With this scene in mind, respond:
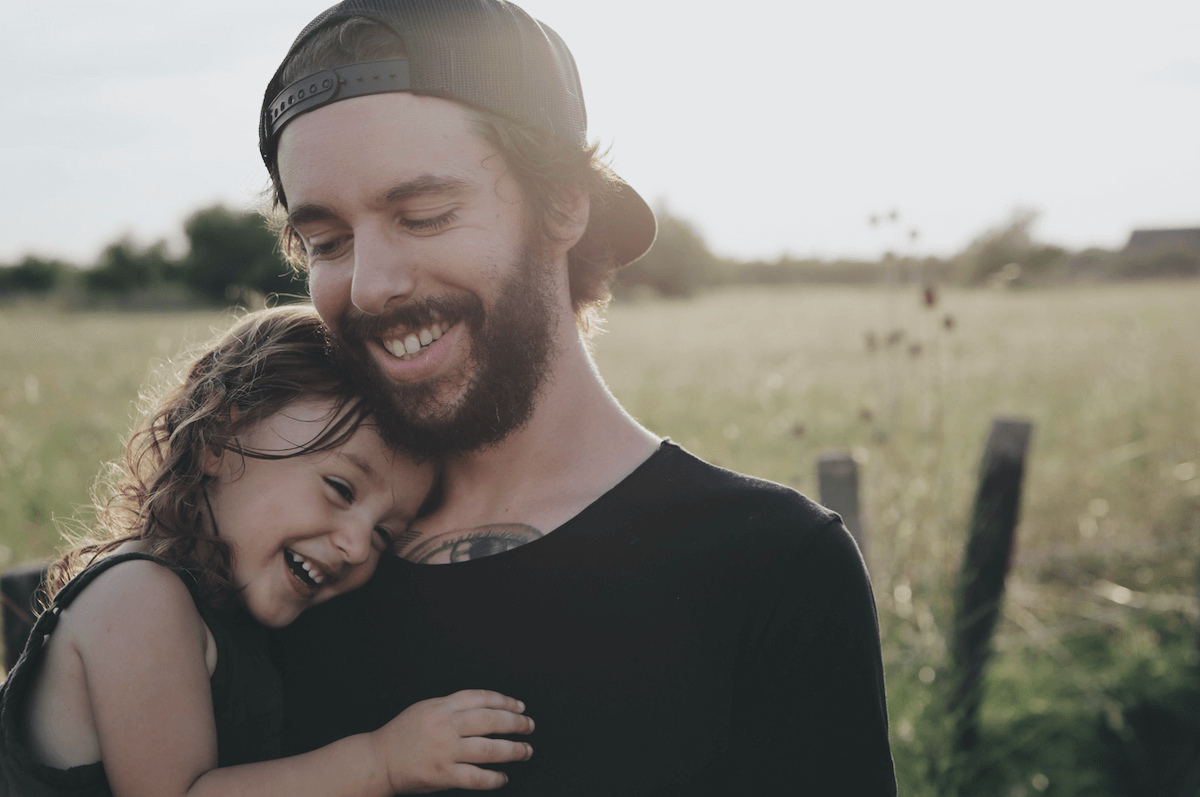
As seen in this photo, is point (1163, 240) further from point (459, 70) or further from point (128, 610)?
point (128, 610)

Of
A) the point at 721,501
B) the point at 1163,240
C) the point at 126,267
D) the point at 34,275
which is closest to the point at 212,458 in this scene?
the point at 721,501

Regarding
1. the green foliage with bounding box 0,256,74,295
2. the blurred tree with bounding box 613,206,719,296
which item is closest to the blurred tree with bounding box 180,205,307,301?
the green foliage with bounding box 0,256,74,295

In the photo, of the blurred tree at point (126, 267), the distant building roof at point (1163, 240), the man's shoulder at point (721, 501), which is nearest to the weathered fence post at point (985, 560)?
the man's shoulder at point (721, 501)

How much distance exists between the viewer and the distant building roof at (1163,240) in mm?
40256

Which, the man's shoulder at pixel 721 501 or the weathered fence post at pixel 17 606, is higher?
the man's shoulder at pixel 721 501

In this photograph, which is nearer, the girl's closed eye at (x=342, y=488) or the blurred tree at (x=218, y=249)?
the girl's closed eye at (x=342, y=488)

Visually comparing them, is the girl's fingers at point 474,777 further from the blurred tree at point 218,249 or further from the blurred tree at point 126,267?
the blurred tree at point 126,267

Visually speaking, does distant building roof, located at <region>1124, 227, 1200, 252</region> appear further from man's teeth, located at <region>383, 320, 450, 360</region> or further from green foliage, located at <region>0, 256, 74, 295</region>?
green foliage, located at <region>0, 256, 74, 295</region>

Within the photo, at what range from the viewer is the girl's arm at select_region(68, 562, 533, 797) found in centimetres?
126

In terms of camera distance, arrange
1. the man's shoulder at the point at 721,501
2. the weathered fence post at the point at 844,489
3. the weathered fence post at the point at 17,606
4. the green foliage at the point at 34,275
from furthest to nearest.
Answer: the green foliage at the point at 34,275, the weathered fence post at the point at 844,489, the weathered fence post at the point at 17,606, the man's shoulder at the point at 721,501

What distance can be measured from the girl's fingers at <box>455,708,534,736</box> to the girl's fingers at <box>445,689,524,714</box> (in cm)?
1

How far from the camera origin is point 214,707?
145 centimetres

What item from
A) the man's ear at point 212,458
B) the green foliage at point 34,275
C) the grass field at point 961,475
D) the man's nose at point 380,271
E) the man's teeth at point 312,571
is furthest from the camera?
the green foliage at point 34,275

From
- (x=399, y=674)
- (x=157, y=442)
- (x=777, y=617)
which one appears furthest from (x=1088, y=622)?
(x=157, y=442)
